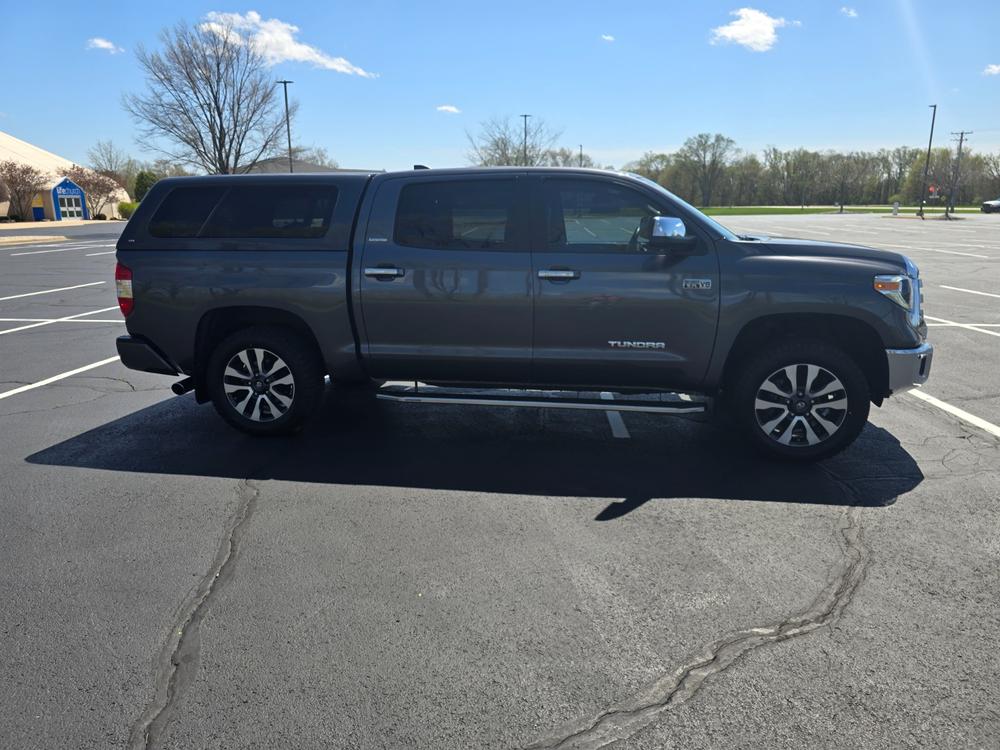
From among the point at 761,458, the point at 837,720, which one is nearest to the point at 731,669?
the point at 837,720

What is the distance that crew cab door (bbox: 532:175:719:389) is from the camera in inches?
194

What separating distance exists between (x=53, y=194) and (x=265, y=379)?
61756mm

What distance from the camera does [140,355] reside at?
5609mm

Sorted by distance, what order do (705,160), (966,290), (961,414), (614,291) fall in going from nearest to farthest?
(614,291)
(961,414)
(966,290)
(705,160)

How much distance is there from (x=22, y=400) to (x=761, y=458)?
6394 mm

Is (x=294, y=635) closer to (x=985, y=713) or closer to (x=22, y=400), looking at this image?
(x=985, y=713)

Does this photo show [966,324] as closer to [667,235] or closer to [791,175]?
[667,235]

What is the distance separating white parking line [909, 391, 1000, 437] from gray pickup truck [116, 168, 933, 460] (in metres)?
1.23

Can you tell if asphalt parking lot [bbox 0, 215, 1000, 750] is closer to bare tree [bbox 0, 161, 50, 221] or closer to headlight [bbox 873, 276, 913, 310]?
headlight [bbox 873, 276, 913, 310]

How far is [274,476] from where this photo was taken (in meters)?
4.87

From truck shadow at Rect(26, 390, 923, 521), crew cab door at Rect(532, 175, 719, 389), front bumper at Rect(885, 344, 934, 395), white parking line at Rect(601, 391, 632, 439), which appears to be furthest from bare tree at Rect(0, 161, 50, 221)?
front bumper at Rect(885, 344, 934, 395)

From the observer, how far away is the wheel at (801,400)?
16.1 feet

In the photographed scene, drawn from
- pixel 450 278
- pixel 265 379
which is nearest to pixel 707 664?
pixel 450 278

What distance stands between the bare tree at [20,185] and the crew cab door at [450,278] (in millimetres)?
59159
